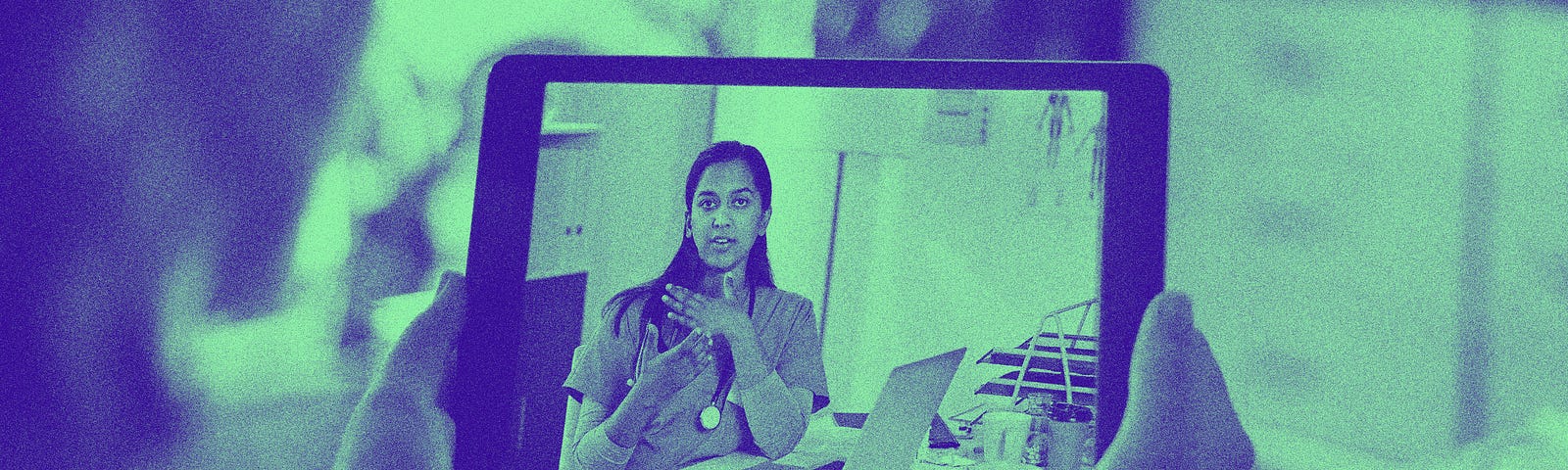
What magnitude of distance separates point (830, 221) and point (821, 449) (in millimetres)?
129

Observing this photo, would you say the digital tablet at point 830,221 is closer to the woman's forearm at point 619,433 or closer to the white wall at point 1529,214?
the woman's forearm at point 619,433

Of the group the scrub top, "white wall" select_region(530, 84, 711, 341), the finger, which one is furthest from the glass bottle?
the finger

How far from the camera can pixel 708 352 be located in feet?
1.77

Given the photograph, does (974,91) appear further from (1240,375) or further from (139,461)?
(139,461)

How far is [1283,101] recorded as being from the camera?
716mm

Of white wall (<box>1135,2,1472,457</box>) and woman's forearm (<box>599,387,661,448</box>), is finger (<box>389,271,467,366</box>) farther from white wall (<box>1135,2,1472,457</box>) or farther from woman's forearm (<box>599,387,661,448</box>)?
white wall (<box>1135,2,1472,457</box>)

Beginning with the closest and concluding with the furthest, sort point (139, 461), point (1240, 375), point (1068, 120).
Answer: point (1068, 120) → point (139, 461) → point (1240, 375)

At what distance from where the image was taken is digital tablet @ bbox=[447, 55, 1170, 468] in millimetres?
507

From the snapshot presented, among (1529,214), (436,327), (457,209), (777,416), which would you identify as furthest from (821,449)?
(1529,214)

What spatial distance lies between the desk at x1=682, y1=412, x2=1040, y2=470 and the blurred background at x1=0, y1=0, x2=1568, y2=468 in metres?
0.31

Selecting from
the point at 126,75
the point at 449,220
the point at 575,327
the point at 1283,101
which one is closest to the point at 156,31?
the point at 126,75

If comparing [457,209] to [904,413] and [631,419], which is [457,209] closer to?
[631,419]

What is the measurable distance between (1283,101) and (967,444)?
40 centimetres

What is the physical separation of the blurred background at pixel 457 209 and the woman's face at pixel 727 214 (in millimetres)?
271
